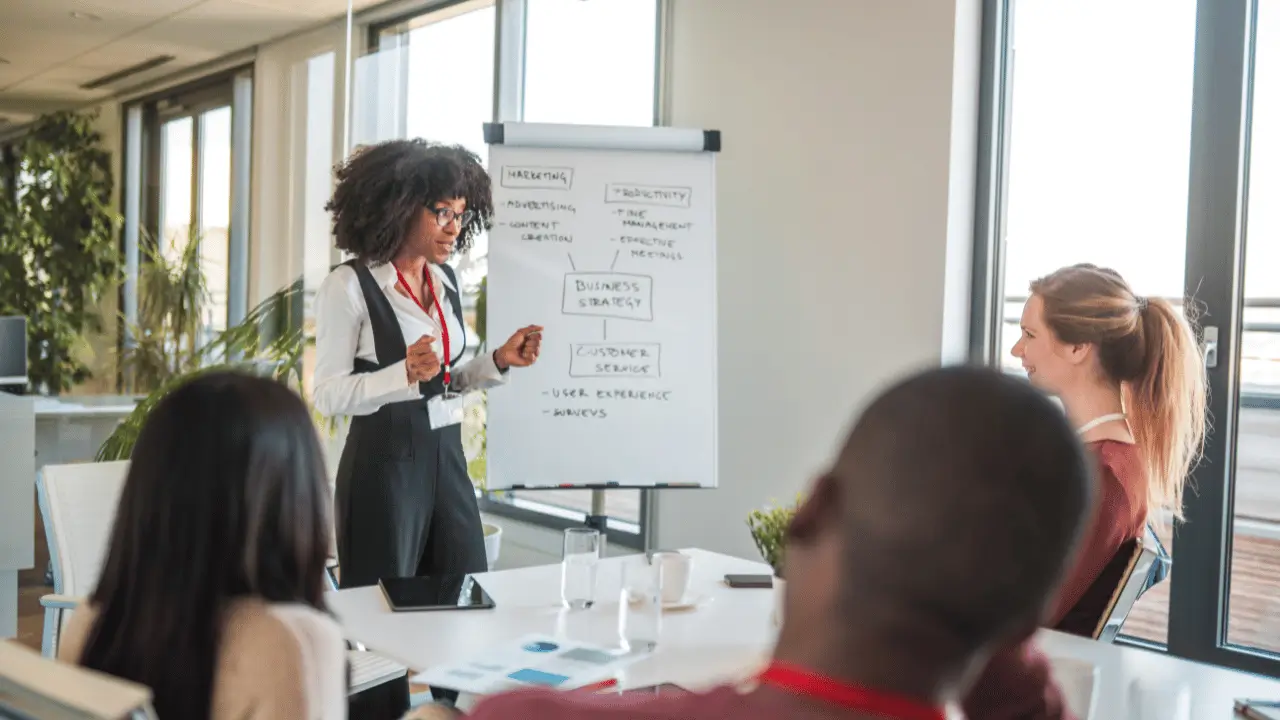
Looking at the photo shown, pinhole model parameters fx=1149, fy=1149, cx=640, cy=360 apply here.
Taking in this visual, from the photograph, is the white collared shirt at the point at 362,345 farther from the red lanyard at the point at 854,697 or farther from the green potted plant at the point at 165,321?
the red lanyard at the point at 854,697

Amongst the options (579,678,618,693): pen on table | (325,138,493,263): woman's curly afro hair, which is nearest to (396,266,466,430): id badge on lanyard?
(325,138,493,263): woman's curly afro hair

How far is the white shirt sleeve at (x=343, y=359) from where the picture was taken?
2.66m

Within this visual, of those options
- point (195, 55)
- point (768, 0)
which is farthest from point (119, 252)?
point (768, 0)

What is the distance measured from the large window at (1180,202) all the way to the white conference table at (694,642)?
1.34 metres

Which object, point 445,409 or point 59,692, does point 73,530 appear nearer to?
point 445,409

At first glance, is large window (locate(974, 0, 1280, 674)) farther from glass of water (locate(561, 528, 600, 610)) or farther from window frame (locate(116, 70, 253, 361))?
window frame (locate(116, 70, 253, 361))

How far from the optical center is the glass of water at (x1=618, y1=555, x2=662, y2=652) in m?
1.84

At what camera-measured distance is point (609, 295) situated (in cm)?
337

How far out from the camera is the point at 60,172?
12.2ft

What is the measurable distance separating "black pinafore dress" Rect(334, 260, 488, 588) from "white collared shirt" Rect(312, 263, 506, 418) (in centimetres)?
3

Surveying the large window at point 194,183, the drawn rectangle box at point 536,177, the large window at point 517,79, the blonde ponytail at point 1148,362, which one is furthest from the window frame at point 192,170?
the blonde ponytail at point 1148,362

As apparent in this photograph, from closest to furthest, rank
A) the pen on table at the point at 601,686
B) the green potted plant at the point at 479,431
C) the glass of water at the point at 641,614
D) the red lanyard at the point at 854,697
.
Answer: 1. the red lanyard at the point at 854,697
2. the pen on table at the point at 601,686
3. the glass of water at the point at 641,614
4. the green potted plant at the point at 479,431

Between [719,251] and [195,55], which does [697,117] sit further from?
[195,55]

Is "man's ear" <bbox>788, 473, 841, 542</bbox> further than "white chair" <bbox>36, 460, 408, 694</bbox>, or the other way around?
"white chair" <bbox>36, 460, 408, 694</bbox>
